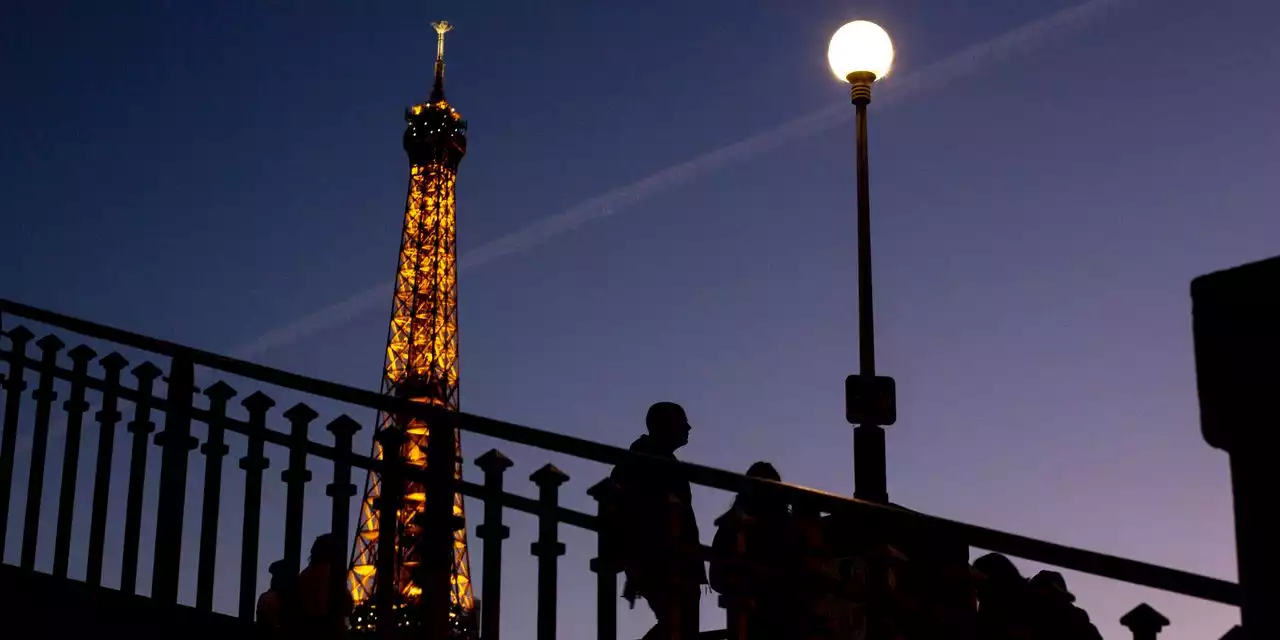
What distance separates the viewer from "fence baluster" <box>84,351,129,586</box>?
6.47 m

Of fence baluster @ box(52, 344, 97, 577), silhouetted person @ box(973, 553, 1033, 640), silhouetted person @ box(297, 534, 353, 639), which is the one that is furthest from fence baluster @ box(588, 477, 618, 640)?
fence baluster @ box(52, 344, 97, 577)

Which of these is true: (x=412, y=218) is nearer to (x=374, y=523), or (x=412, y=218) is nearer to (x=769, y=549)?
(x=374, y=523)

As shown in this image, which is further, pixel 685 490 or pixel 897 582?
pixel 897 582

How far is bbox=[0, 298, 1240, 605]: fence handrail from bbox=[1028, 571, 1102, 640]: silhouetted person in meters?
1.08

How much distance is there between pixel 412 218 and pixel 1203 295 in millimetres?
59405

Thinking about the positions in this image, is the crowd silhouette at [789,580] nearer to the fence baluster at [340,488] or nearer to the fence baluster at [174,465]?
the fence baluster at [340,488]

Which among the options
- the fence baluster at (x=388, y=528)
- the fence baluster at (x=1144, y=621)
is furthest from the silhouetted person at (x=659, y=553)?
the fence baluster at (x=1144, y=621)

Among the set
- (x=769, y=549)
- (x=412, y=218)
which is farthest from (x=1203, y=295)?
(x=412, y=218)

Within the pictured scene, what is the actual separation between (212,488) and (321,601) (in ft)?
2.39

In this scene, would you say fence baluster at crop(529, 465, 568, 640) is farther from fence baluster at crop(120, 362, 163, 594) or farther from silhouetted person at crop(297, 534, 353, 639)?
fence baluster at crop(120, 362, 163, 594)

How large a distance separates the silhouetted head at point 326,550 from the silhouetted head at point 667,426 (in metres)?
1.65

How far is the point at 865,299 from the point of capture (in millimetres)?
8961

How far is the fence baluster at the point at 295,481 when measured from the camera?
5.89m

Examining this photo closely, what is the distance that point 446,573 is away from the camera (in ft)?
19.0
